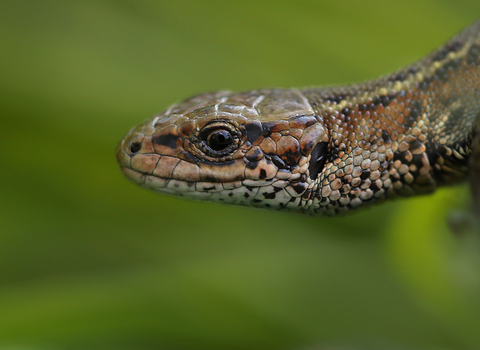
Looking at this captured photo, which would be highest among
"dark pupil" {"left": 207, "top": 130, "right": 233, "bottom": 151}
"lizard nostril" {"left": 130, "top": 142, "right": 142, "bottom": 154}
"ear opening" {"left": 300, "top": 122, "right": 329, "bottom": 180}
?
"lizard nostril" {"left": 130, "top": 142, "right": 142, "bottom": 154}

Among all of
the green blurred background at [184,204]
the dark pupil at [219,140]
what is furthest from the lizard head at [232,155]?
the green blurred background at [184,204]

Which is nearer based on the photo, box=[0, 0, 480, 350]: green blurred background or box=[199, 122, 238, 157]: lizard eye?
box=[199, 122, 238, 157]: lizard eye

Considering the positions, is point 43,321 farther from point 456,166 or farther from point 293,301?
point 456,166

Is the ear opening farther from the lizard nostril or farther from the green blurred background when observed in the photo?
the green blurred background

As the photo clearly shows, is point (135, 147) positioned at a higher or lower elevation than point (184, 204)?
lower

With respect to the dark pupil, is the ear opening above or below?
below

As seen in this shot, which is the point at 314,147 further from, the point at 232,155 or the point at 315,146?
the point at 232,155

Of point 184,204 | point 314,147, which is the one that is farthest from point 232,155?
point 184,204

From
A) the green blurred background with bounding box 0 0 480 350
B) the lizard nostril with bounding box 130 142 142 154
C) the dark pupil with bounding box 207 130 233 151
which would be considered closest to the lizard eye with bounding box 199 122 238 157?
the dark pupil with bounding box 207 130 233 151
